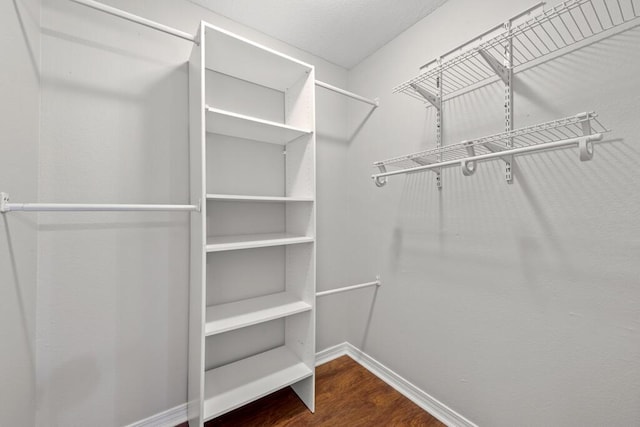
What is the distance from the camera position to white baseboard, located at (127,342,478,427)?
1415 mm

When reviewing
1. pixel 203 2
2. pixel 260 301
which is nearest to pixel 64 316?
pixel 260 301

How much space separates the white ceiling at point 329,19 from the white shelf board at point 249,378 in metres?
2.23

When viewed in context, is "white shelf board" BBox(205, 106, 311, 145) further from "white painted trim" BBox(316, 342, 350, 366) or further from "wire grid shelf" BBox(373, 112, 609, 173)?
"white painted trim" BBox(316, 342, 350, 366)

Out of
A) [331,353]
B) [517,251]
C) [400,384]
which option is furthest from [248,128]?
[400,384]

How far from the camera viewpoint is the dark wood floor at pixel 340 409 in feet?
4.81

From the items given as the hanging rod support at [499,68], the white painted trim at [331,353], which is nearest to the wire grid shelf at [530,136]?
the hanging rod support at [499,68]

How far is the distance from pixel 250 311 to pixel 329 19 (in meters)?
1.91

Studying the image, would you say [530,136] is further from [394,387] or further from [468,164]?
[394,387]

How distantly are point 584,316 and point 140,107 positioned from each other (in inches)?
90.5

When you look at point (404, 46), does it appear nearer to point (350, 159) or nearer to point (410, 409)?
point (350, 159)

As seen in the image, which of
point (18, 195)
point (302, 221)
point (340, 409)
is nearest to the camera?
point (18, 195)

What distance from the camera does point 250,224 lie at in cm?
172

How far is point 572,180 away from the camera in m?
1.04

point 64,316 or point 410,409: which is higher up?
point 64,316
